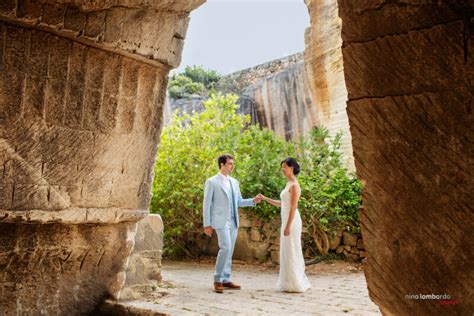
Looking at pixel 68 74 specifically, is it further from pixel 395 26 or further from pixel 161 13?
pixel 395 26

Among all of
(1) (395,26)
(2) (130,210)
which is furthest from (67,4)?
(1) (395,26)

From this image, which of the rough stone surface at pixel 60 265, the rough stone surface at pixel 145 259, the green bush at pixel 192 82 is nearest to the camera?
the rough stone surface at pixel 60 265

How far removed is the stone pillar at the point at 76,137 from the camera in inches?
137

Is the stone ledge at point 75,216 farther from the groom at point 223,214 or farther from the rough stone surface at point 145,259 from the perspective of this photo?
the groom at point 223,214

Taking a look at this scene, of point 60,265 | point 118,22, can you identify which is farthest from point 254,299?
point 118,22

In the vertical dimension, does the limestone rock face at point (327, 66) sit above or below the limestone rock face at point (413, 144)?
above

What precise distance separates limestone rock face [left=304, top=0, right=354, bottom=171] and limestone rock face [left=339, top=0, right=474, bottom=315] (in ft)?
32.5

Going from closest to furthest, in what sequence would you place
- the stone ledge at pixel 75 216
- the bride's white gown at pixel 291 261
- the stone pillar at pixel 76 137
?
the stone pillar at pixel 76 137 → the stone ledge at pixel 75 216 → the bride's white gown at pixel 291 261

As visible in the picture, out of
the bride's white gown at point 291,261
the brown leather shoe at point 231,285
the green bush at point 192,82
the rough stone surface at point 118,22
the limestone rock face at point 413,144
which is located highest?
the green bush at point 192,82

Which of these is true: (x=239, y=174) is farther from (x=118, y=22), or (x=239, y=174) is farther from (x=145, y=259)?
(x=118, y=22)

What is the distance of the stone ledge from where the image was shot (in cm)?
357

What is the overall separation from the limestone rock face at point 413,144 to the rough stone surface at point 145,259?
3992 mm

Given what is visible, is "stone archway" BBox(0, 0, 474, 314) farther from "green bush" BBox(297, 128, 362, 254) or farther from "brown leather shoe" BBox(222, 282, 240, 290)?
"green bush" BBox(297, 128, 362, 254)

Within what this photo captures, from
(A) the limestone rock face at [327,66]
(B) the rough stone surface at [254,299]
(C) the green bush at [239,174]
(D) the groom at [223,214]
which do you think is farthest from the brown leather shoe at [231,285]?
(A) the limestone rock face at [327,66]
